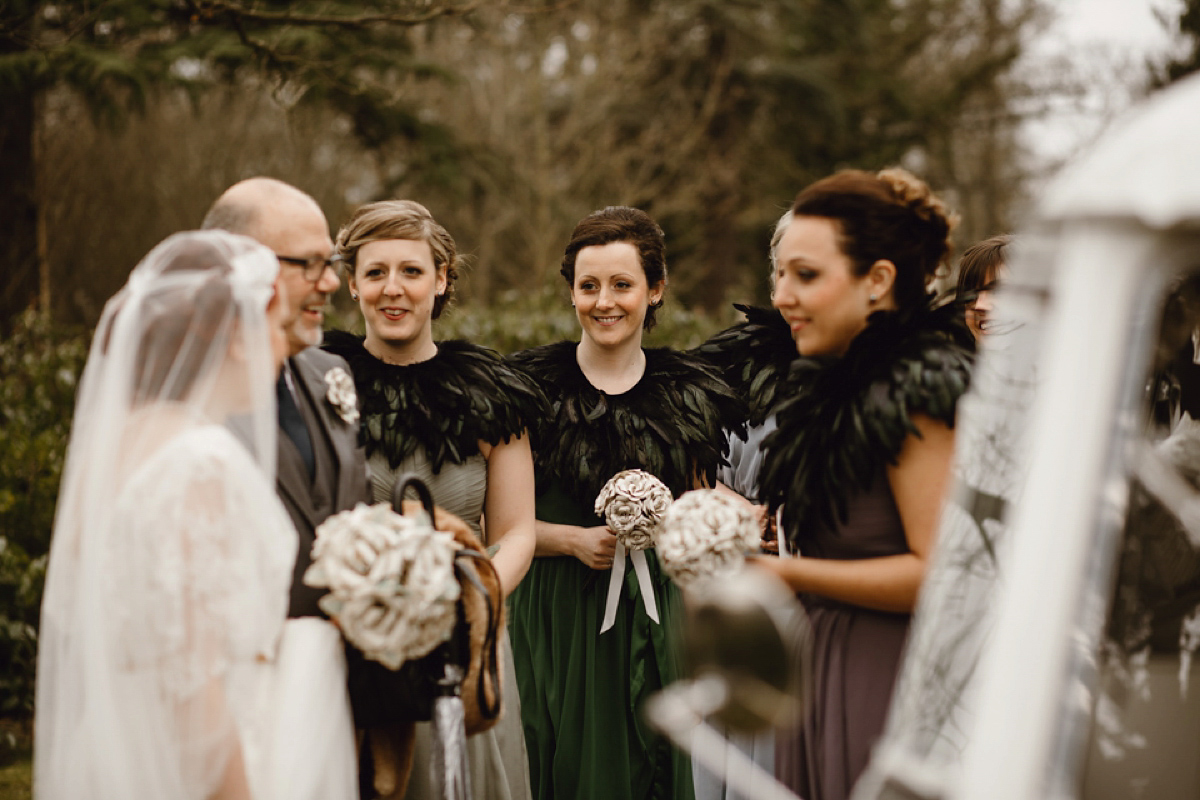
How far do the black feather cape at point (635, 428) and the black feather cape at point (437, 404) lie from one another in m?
0.31

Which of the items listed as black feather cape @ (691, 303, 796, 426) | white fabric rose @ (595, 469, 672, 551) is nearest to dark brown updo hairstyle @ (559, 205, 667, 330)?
black feather cape @ (691, 303, 796, 426)

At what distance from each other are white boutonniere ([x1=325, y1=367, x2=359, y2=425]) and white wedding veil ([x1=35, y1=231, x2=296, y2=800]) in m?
0.49

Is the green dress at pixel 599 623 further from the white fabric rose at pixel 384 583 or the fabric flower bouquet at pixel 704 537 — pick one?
the white fabric rose at pixel 384 583

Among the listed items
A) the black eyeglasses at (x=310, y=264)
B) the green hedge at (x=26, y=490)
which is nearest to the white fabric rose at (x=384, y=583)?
the black eyeglasses at (x=310, y=264)

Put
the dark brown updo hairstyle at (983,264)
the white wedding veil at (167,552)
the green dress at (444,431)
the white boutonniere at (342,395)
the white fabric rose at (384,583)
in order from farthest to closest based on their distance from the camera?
the dark brown updo hairstyle at (983,264), the green dress at (444,431), the white boutonniere at (342,395), the white fabric rose at (384,583), the white wedding veil at (167,552)

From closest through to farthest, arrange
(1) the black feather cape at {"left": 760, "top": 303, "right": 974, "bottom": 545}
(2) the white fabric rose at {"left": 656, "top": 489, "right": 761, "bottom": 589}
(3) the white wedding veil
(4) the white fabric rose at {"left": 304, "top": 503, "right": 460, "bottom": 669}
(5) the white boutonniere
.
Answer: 1. (3) the white wedding veil
2. (4) the white fabric rose at {"left": 304, "top": 503, "right": 460, "bottom": 669}
3. (1) the black feather cape at {"left": 760, "top": 303, "right": 974, "bottom": 545}
4. (2) the white fabric rose at {"left": 656, "top": 489, "right": 761, "bottom": 589}
5. (5) the white boutonniere

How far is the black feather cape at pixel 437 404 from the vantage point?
3.46 meters

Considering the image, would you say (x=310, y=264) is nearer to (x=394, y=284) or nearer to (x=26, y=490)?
(x=394, y=284)

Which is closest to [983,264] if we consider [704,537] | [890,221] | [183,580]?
[890,221]

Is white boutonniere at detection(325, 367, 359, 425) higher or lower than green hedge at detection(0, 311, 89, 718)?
higher

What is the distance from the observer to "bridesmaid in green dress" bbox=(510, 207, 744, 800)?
3955mm

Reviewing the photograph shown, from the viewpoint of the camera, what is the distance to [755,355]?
4.18m

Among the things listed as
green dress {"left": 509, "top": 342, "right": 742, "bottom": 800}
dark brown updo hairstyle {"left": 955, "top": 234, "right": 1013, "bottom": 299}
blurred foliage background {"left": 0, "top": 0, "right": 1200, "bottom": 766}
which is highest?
blurred foliage background {"left": 0, "top": 0, "right": 1200, "bottom": 766}

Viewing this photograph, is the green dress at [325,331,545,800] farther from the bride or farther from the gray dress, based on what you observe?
the bride
